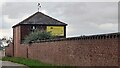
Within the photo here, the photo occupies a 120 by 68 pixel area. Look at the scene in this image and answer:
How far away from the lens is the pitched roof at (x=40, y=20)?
203 ft

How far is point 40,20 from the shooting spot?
206 feet

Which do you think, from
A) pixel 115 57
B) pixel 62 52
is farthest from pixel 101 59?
pixel 62 52

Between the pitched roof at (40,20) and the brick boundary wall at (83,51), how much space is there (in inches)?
918

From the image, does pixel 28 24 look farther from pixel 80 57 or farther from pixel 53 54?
pixel 80 57

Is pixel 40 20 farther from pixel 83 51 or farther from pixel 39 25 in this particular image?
pixel 83 51

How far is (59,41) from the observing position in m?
30.8

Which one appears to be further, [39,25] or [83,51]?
[39,25]

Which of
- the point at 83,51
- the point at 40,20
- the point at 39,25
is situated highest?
Answer: the point at 40,20

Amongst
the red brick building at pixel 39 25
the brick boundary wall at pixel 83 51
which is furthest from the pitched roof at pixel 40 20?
the brick boundary wall at pixel 83 51

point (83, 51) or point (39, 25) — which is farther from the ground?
point (39, 25)

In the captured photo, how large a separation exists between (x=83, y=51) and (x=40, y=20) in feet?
129

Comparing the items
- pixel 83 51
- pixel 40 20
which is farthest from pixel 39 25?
pixel 83 51

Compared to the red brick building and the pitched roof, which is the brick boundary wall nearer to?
the red brick building

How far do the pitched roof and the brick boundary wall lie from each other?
23.3 meters
